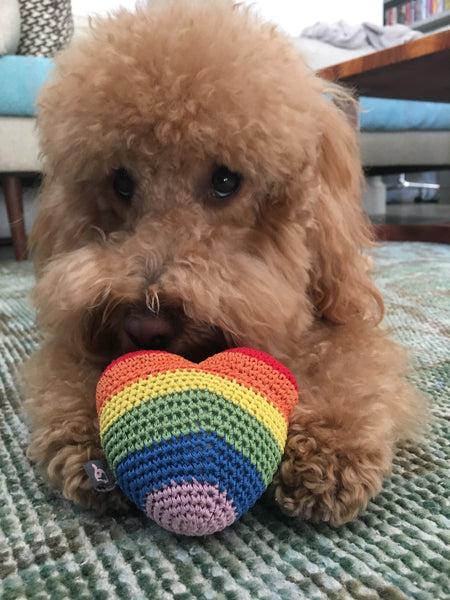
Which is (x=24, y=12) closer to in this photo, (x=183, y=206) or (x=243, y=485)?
(x=183, y=206)

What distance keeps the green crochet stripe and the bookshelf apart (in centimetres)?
628

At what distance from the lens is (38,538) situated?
1.99 feet

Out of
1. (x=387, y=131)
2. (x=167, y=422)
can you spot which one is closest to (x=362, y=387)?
(x=167, y=422)

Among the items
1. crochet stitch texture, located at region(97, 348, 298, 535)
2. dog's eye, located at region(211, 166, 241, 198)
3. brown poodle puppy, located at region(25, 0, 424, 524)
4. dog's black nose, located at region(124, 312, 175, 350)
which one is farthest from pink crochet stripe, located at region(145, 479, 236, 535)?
dog's eye, located at region(211, 166, 241, 198)

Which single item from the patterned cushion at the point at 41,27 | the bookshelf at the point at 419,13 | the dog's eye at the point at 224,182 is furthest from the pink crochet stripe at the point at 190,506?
the bookshelf at the point at 419,13

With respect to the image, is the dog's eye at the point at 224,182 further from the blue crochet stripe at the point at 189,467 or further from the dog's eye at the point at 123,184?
the blue crochet stripe at the point at 189,467

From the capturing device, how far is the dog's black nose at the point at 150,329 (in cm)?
71

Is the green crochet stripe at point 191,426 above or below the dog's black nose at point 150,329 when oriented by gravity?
below

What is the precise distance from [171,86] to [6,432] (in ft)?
1.80

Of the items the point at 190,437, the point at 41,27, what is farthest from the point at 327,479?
the point at 41,27

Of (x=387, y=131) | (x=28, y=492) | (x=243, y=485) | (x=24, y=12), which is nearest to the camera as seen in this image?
(x=243, y=485)

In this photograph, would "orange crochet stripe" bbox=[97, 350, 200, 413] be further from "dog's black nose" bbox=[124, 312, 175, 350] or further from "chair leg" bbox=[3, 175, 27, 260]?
"chair leg" bbox=[3, 175, 27, 260]

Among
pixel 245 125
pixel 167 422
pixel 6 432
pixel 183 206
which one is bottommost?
pixel 6 432

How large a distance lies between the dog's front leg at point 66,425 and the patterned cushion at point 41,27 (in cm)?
259
